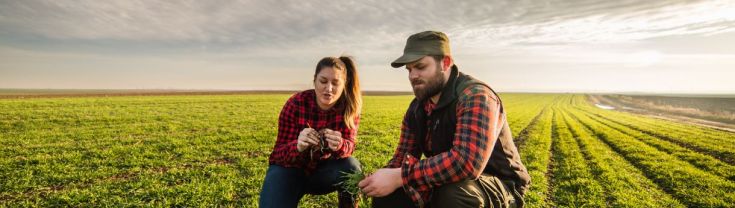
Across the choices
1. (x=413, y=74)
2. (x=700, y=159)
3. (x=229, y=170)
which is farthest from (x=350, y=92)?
(x=700, y=159)

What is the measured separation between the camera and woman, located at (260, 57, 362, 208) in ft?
11.3

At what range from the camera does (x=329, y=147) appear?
3.51 m

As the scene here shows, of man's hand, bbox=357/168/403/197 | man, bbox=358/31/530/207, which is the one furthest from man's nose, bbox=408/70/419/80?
man's hand, bbox=357/168/403/197

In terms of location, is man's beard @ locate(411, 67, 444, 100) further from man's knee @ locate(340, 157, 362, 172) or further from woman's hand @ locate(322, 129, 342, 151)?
man's knee @ locate(340, 157, 362, 172)

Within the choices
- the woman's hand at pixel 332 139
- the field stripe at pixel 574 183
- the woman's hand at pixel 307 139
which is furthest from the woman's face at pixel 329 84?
the field stripe at pixel 574 183

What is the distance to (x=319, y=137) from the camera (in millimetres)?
3371

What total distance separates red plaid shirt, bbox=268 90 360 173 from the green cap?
1.25m

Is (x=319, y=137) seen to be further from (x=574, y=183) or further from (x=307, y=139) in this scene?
(x=574, y=183)

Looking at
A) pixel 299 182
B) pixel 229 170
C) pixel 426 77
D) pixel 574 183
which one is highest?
pixel 426 77

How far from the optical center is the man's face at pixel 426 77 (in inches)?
119

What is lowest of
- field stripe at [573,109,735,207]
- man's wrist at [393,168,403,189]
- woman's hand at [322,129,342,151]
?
field stripe at [573,109,735,207]

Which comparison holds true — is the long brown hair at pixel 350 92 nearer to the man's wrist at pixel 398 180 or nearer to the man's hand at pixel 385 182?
the man's hand at pixel 385 182

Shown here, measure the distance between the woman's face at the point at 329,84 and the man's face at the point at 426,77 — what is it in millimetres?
920

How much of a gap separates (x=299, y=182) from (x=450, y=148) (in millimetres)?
1627
